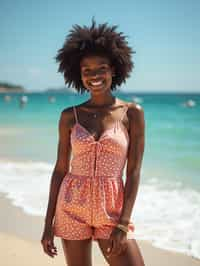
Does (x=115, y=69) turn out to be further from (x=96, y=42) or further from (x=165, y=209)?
(x=165, y=209)

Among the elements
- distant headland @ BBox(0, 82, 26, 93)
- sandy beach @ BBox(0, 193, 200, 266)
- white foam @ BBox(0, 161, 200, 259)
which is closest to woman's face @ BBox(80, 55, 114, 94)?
sandy beach @ BBox(0, 193, 200, 266)

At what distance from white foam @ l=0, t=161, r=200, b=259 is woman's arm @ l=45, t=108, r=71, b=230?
274cm

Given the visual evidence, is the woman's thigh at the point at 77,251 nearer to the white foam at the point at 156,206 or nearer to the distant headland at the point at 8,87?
the white foam at the point at 156,206

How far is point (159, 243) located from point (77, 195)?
9.86 ft

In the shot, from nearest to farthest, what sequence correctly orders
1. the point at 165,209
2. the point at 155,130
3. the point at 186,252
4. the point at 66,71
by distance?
the point at 66,71 → the point at 186,252 → the point at 165,209 → the point at 155,130

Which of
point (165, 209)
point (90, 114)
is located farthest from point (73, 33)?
point (165, 209)

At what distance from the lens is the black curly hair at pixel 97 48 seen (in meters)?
2.42

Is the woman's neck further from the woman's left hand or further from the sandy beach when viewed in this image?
the sandy beach

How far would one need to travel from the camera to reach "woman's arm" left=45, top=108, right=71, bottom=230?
8.19 feet

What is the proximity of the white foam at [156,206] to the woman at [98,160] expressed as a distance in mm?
2729

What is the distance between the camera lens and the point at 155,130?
2020 cm

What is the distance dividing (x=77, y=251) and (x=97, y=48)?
3.73 ft

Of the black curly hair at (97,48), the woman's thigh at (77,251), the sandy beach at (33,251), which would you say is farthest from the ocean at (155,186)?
the woman's thigh at (77,251)

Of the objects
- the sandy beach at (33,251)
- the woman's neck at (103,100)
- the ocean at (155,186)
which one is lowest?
the ocean at (155,186)
